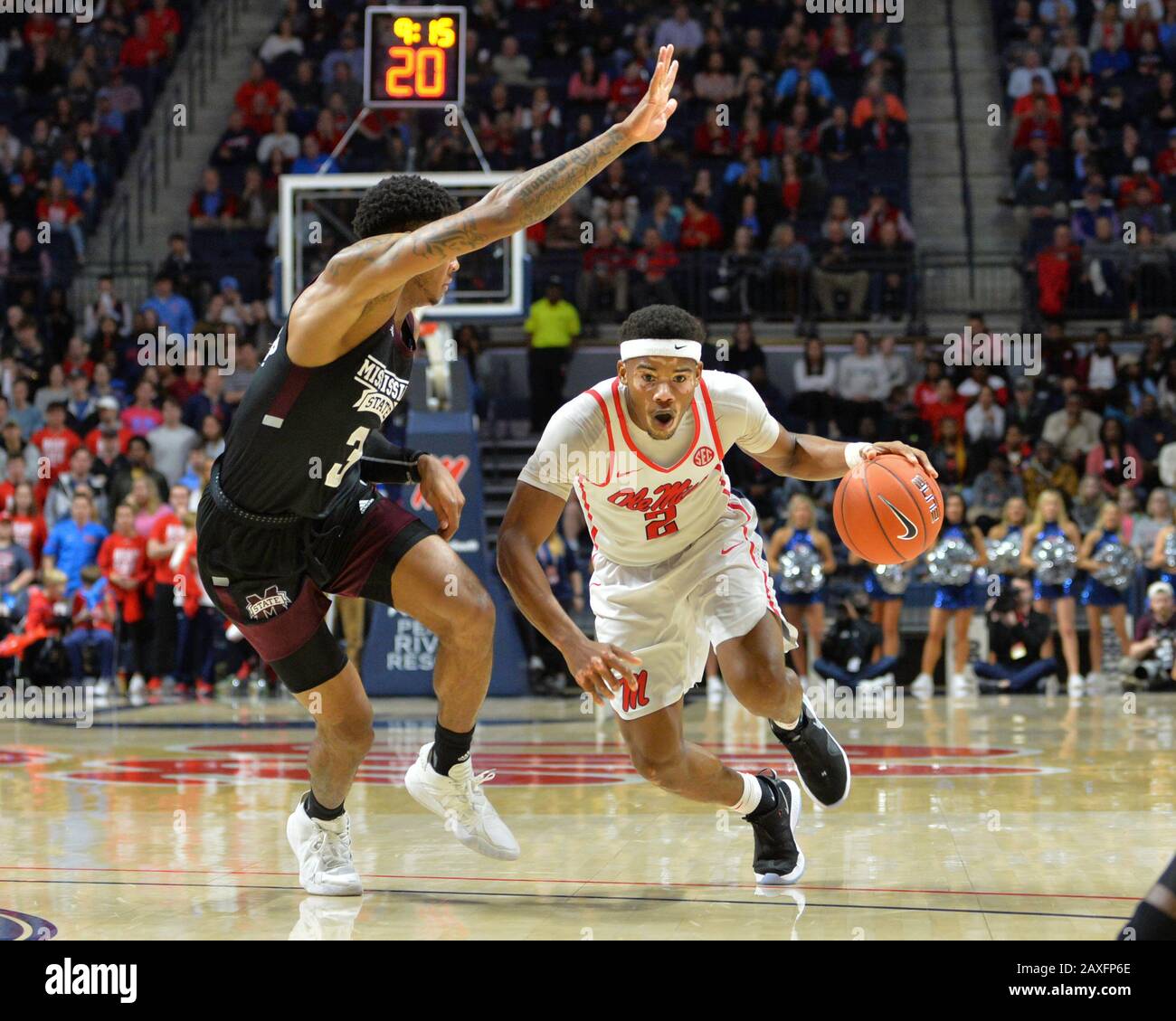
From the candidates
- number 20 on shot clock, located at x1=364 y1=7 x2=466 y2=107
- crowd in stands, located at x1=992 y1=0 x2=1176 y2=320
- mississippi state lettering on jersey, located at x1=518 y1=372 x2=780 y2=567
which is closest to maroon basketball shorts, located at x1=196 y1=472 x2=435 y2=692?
mississippi state lettering on jersey, located at x1=518 y1=372 x2=780 y2=567

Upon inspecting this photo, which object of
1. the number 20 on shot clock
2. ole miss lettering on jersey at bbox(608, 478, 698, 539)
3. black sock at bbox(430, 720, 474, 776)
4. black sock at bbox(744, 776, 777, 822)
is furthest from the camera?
the number 20 on shot clock

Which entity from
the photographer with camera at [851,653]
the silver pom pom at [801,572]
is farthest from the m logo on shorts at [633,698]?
the photographer with camera at [851,653]

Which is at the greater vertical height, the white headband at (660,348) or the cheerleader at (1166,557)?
the white headband at (660,348)

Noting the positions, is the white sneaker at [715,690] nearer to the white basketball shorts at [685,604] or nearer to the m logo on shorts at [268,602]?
the white basketball shorts at [685,604]

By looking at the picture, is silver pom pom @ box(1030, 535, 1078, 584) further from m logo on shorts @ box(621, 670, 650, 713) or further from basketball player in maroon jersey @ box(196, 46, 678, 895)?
basketball player in maroon jersey @ box(196, 46, 678, 895)

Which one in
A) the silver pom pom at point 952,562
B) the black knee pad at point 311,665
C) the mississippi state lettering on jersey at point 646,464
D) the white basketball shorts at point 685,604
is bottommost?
the black knee pad at point 311,665

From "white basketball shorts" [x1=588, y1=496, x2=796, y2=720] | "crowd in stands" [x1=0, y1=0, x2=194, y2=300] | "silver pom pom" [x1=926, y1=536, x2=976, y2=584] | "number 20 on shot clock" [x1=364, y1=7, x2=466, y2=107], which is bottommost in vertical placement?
"white basketball shorts" [x1=588, y1=496, x2=796, y2=720]

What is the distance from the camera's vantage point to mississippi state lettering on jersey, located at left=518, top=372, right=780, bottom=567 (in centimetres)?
500

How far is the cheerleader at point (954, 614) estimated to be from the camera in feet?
39.2

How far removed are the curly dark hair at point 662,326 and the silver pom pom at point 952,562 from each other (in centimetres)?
727

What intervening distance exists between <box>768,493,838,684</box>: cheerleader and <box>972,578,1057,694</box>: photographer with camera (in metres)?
1.24

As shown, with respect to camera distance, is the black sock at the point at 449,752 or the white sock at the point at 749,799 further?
the white sock at the point at 749,799
